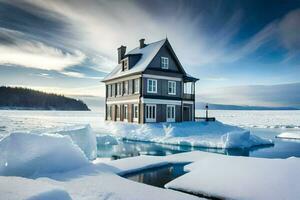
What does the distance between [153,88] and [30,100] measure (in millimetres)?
155445

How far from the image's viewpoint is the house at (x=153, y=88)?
3012 centimetres

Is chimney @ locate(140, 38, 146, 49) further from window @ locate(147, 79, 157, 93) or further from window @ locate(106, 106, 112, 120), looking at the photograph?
window @ locate(106, 106, 112, 120)

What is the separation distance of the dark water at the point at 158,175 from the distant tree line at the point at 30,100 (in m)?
168

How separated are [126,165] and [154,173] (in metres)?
1.48

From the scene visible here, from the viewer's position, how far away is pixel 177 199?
746 centimetres

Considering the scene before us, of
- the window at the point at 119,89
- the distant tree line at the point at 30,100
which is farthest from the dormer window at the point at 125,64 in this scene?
the distant tree line at the point at 30,100

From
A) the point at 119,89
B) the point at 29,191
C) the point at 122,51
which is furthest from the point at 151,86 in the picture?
the point at 29,191

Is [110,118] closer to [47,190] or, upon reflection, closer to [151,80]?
[151,80]

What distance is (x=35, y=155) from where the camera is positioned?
10109 mm

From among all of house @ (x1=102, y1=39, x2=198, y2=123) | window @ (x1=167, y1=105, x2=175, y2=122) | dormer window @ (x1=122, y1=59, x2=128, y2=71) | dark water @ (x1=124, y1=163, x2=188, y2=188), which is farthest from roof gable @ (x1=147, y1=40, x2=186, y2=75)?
dark water @ (x1=124, y1=163, x2=188, y2=188)

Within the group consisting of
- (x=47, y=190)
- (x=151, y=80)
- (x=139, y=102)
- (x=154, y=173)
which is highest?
(x=151, y=80)

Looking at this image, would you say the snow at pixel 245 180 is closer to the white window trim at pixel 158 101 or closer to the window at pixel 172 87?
the white window trim at pixel 158 101

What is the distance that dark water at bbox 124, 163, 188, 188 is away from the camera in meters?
10.1

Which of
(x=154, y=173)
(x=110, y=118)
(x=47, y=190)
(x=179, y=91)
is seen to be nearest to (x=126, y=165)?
(x=154, y=173)
